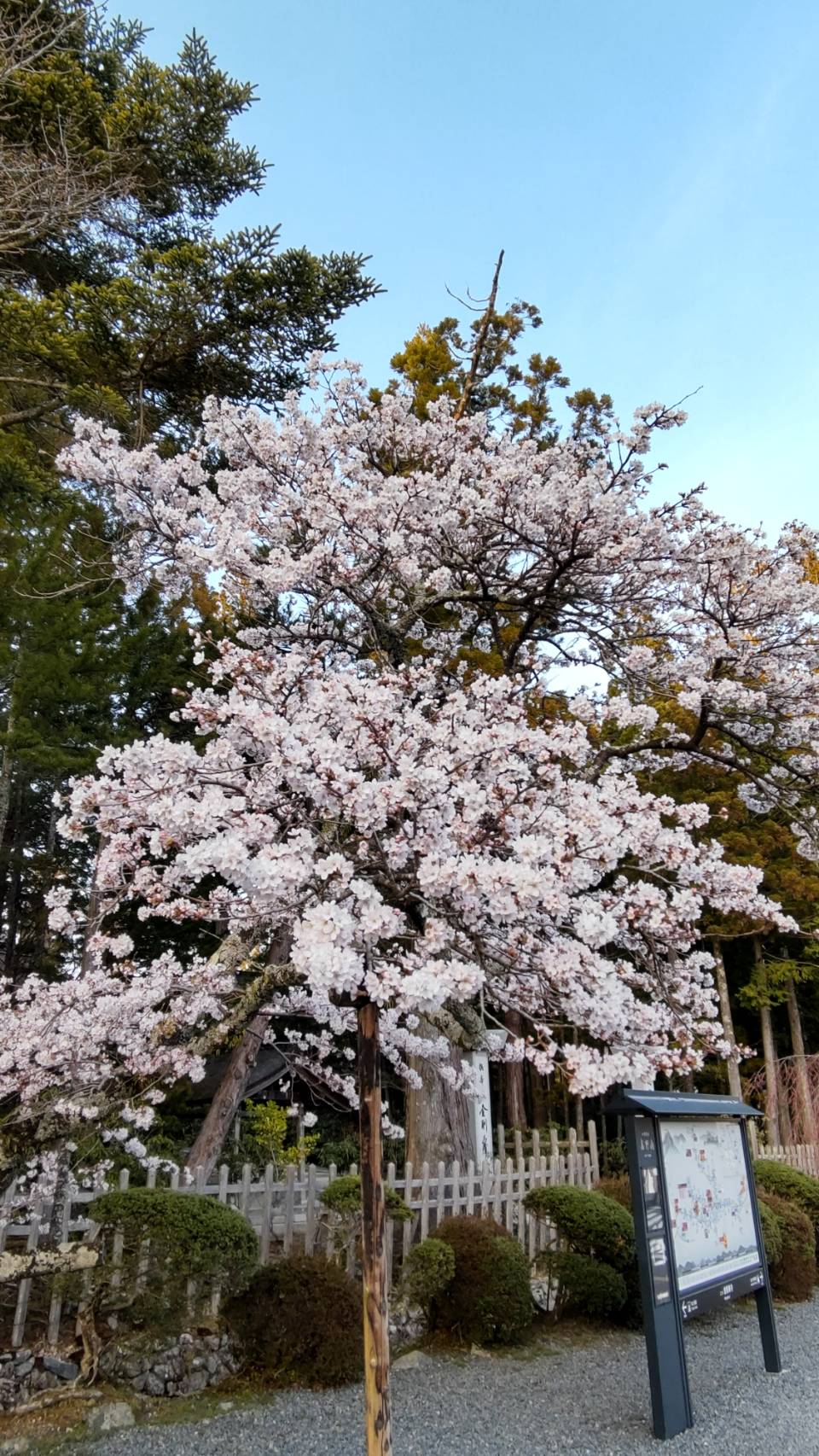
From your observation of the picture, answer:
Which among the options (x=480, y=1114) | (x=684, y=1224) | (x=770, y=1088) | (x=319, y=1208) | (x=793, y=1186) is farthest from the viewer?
(x=770, y=1088)

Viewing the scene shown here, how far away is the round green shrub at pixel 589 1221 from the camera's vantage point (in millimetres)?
5164

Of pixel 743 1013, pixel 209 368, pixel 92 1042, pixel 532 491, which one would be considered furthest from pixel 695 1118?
pixel 743 1013

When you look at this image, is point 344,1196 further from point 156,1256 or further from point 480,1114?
point 480,1114

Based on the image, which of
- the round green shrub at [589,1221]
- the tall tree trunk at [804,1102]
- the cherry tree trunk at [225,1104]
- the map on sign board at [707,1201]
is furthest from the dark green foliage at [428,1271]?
the tall tree trunk at [804,1102]

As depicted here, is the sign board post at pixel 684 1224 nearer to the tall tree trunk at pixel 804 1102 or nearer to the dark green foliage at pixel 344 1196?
the dark green foliage at pixel 344 1196

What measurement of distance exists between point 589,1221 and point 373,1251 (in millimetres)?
2916

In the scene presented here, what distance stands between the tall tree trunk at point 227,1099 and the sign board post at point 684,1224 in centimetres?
444

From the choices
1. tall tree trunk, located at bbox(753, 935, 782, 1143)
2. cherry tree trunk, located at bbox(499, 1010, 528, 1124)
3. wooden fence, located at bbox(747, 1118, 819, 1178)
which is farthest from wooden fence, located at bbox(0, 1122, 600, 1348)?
cherry tree trunk, located at bbox(499, 1010, 528, 1124)

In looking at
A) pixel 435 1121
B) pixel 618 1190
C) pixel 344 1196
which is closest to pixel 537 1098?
pixel 435 1121

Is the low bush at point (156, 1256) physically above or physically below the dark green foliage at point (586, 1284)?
above

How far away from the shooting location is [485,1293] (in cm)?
471

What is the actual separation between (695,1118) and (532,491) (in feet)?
13.9

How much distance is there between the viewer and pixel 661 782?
40.8ft

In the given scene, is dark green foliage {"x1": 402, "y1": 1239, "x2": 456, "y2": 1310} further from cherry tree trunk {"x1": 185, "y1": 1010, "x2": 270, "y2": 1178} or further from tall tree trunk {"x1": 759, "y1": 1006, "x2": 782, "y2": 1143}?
tall tree trunk {"x1": 759, "y1": 1006, "x2": 782, "y2": 1143}
